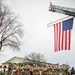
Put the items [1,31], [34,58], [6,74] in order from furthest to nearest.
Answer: [34,58], [1,31], [6,74]

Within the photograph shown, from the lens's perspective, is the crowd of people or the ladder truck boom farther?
the ladder truck boom

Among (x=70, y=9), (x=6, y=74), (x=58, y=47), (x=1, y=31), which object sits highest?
(x=70, y=9)

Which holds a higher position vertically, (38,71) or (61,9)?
(61,9)

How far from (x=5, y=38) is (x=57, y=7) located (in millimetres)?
9778

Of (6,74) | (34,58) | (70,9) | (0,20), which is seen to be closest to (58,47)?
(6,74)

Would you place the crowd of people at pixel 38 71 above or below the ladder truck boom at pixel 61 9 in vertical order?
below

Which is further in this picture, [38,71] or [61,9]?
[61,9]

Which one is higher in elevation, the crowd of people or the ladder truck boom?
the ladder truck boom

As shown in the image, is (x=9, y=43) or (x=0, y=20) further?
(x=9, y=43)

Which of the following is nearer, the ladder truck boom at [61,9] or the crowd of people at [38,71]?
the crowd of people at [38,71]

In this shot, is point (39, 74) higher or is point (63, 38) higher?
point (63, 38)

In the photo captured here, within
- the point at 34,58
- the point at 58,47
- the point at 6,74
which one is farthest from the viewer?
the point at 34,58

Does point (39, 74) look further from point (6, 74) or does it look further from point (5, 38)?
point (5, 38)

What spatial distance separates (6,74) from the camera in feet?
107
